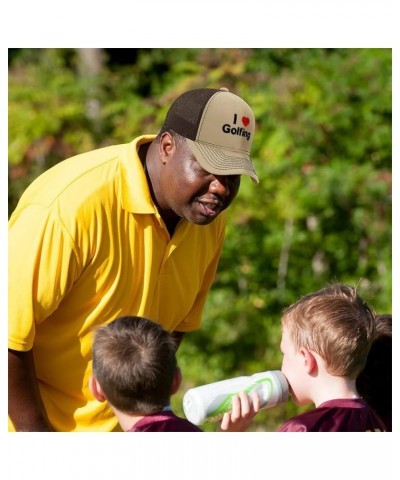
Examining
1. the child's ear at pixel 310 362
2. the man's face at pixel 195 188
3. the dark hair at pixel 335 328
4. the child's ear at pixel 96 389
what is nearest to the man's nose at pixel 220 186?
the man's face at pixel 195 188

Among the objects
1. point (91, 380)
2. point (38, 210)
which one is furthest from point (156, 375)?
point (38, 210)

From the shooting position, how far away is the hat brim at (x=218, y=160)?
2959mm

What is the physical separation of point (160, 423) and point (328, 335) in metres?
0.71

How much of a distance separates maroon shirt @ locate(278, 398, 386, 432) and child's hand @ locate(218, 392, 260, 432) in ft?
0.45

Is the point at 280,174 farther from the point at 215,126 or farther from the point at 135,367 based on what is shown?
the point at 135,367

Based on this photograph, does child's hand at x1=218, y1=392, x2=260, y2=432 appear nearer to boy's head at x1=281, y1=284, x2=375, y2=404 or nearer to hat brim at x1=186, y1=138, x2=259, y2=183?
boy's head at x1=281, y1=284, x2=375, y2=404

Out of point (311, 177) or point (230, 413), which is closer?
point (230, 413)

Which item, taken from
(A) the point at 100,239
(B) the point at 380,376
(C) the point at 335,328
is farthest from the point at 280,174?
(A) the point at 100,239

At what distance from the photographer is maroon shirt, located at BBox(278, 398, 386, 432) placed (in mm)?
2875

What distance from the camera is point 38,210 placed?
2855mm

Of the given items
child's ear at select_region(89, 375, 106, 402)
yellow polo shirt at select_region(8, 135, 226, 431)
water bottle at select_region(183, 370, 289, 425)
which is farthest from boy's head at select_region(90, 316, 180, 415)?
yellow polo shirt at select_region(8, 135, 226, 431)

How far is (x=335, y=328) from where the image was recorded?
2984 millimetres

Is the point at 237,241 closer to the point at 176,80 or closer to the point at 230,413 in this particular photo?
the point at 176,80
